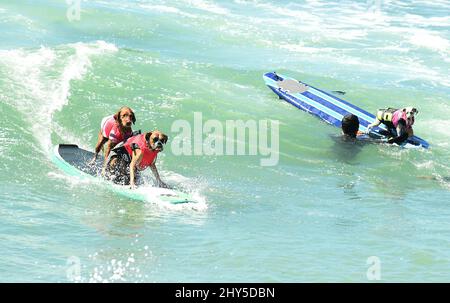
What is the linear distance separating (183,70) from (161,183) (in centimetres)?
905

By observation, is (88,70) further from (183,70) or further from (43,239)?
(43,239)

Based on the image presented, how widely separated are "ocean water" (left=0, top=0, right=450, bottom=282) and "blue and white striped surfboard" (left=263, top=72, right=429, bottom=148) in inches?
10.7

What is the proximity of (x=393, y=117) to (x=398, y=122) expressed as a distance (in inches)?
8.0

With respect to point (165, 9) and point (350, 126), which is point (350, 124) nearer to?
point (350, 126)

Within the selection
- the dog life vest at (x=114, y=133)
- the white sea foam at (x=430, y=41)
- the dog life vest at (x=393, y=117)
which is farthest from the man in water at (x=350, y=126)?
the white sea foam at (x=430, y=41)

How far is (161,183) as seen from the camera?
35.8 feet

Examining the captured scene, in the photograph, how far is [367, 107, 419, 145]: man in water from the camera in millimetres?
14664

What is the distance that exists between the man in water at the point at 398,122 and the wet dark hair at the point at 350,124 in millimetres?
374

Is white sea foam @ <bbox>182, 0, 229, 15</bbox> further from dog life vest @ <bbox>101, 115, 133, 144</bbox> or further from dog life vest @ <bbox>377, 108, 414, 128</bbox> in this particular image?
dog life vest @ <bbox>101, 115, 133, 144</bbox>

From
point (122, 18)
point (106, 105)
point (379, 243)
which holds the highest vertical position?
point (122, 18)

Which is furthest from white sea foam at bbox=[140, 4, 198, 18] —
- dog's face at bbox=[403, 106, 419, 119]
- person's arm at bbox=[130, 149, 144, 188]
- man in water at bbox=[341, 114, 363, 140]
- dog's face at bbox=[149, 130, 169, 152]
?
dog's face at bbox=[149, 130, 169, 152]

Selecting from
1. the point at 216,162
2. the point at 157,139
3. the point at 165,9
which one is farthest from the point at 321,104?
the point at 165,9
